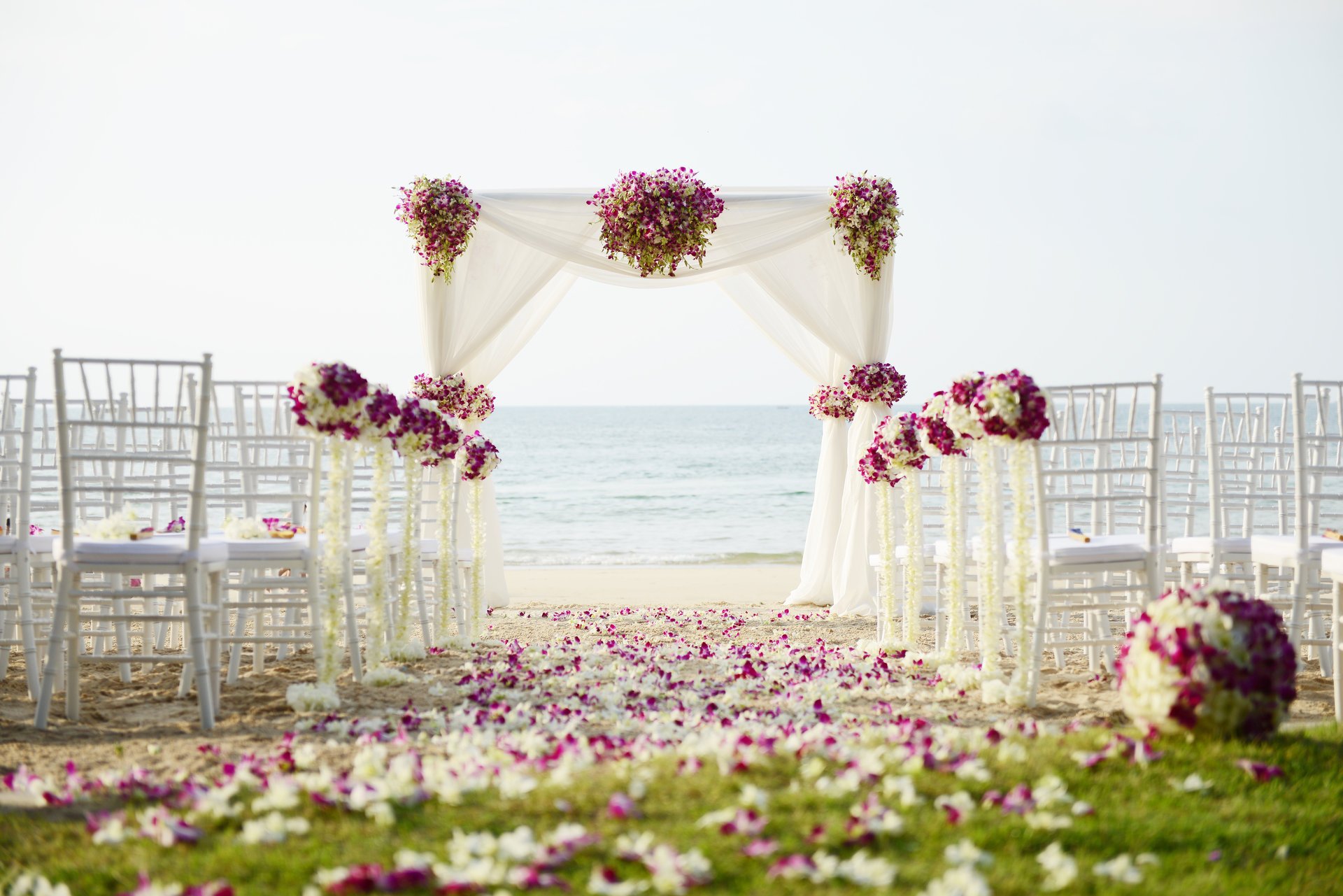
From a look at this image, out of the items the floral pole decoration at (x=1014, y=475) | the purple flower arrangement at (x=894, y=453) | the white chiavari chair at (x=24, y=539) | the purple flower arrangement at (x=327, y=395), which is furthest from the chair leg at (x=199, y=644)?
the purple flower arrangement at (x=894, y=453)

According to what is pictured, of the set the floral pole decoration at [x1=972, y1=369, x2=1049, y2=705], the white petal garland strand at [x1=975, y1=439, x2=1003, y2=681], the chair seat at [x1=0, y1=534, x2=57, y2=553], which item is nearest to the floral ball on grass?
the floral pole decoration at [x1=972, y1=369, x2=1049, y2=705]

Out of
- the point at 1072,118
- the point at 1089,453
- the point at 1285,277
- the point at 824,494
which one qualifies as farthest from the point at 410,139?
the point at 1285,277

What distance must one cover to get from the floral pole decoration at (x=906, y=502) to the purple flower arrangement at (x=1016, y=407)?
1102 millimetres

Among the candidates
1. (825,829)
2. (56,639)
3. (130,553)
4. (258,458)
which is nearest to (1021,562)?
(825,829)

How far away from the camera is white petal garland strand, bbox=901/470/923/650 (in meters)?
4.96

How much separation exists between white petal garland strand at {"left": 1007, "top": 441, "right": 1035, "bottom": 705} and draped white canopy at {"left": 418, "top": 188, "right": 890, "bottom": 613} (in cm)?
328

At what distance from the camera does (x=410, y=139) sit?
15.5 metres

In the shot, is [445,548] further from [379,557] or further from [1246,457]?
[1246,457]

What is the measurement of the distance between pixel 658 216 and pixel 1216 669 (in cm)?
489

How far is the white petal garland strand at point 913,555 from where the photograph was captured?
16.3 feet

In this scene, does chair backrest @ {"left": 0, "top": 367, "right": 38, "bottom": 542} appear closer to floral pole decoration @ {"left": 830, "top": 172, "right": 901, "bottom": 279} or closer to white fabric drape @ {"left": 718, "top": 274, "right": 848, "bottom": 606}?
white fabric drape @ {"left": 718, "top": 274, "right": 848, "bottom": 606}

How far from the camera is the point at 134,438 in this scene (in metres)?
4.77

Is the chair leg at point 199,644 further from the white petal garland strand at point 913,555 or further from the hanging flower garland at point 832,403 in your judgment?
the hanging flower garland at point 832,403

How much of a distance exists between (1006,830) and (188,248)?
26.0m
